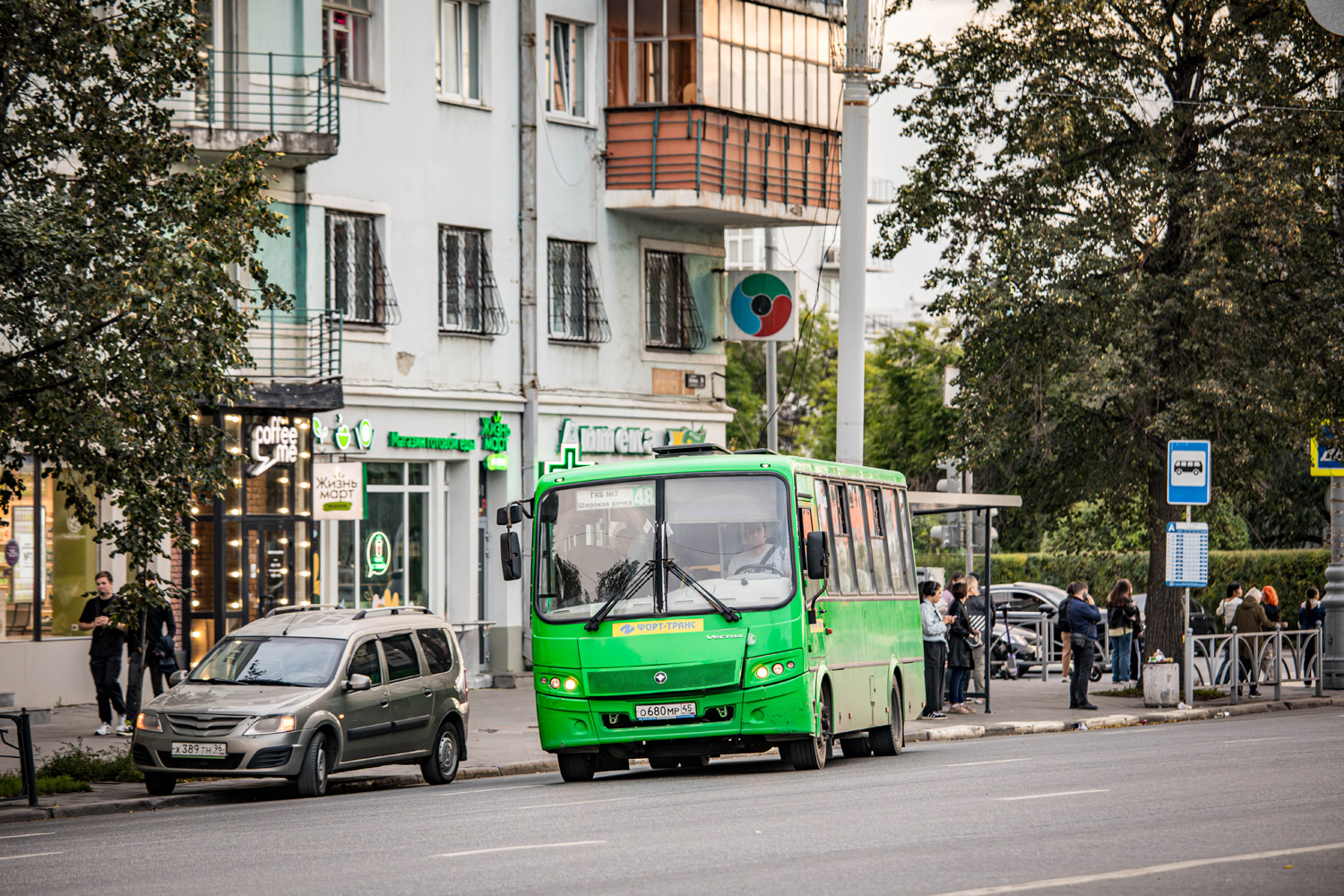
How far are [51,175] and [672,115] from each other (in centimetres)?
1723

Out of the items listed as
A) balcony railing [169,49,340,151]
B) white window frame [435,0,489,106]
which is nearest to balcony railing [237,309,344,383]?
balcony railing [169,49,340,151]

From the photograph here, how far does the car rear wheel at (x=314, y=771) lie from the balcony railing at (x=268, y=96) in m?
11.9

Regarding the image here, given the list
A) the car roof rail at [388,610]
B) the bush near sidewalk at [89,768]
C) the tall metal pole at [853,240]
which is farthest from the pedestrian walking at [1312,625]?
the bush near sidewalk at [89,768]

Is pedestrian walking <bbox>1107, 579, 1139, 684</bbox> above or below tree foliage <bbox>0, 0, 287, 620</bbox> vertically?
below

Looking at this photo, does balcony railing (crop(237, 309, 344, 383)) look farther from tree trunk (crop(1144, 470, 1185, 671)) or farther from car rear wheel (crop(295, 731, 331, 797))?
tree trunk (crop(1144, 470, 1185, 671))

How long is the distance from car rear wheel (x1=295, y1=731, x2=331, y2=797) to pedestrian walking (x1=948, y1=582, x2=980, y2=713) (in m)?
10.8

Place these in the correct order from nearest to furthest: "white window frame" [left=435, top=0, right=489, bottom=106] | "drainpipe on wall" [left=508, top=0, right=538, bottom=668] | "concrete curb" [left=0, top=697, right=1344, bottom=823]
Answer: "concrete curb" [left=0, top=697, right=1344, bottom=823]
"white window frame" [left=435, top=0, right=489, bottom=106]
"drainpipe on wall" [left=508, top=0, right=538, bottom=668]

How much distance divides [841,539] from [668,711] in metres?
3.08

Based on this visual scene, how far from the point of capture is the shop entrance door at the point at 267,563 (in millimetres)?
28688

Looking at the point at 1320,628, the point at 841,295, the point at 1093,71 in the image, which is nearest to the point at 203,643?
the point at 841,295

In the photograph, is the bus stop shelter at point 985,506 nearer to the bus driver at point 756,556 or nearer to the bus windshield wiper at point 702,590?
the bus driver at point 756,556

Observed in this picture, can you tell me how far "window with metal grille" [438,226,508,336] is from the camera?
104 feet

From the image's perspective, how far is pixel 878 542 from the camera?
21.6 metres

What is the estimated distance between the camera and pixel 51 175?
17.8 meters
